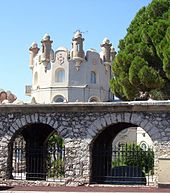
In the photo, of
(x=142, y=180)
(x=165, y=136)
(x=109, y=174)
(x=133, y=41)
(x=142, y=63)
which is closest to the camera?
(x=165, y=136)

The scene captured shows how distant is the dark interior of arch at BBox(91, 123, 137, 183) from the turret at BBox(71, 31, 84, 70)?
44116 millimetres

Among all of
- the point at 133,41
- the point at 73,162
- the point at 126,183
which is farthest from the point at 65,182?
the point at 133,41

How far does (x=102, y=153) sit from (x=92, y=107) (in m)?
2.49

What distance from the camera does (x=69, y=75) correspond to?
61.2 meters

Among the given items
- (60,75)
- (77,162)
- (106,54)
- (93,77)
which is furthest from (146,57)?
(106,54)

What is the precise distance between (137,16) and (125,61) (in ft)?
12.4

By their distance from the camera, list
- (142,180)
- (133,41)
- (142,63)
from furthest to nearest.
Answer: (133,41) < (142,63) < (142,180)

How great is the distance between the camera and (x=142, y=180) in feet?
48.0

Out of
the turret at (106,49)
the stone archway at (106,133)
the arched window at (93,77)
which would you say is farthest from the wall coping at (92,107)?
the turret at (106,49)

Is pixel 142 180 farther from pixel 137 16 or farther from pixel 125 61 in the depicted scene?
pixel 137 16

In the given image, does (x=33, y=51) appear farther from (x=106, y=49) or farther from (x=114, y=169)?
(x=114, y=169)

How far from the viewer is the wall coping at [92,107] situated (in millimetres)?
13516

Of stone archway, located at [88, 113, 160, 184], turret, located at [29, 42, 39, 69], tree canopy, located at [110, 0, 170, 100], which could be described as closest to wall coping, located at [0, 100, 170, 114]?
stone archway, located at [88, 113, 160, 184]

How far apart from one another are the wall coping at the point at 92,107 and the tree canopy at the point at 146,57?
7912 mm
